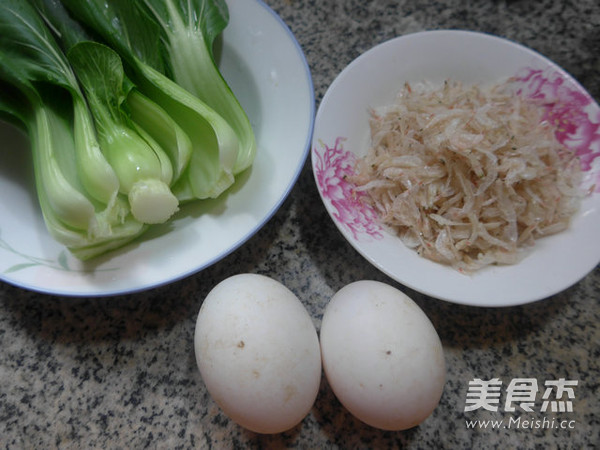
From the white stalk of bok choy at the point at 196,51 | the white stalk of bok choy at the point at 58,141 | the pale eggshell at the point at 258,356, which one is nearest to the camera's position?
the pale eggshell at the point at 258,356

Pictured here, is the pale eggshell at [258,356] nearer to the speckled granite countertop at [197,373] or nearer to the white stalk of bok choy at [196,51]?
the speckled granite countertop at [197,373]

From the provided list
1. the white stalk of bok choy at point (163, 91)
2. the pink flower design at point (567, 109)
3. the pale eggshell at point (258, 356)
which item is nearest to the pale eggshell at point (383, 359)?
the pale eggshell at point (258, 356)

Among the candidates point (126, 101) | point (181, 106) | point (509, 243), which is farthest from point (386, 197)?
point (126, 101)

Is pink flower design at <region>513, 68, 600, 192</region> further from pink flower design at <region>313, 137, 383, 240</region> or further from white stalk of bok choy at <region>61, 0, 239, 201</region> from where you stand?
white stalk of bok choy at <region>61, 0, 239, 201</region>

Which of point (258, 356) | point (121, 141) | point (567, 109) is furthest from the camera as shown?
point (567, 109)

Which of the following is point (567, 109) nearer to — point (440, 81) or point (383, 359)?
point (440, 81)

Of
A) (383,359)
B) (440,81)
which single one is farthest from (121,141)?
(440,81)

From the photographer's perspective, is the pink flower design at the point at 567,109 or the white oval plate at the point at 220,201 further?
the pink flower design at the point at 567,109
